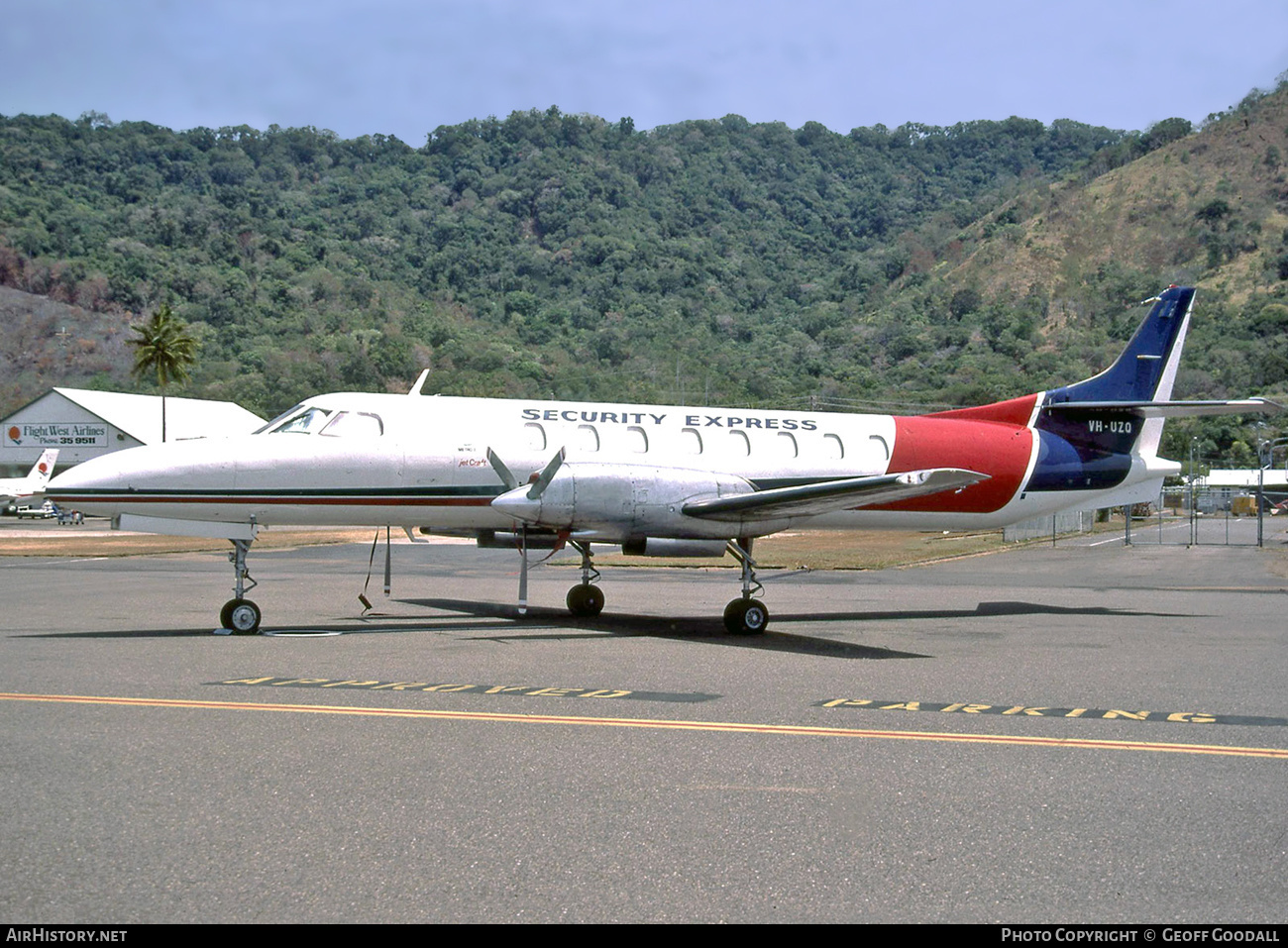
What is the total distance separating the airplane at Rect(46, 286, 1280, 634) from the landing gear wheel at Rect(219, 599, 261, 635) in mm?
21

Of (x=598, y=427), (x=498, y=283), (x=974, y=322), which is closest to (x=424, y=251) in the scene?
(x=498, y=283)

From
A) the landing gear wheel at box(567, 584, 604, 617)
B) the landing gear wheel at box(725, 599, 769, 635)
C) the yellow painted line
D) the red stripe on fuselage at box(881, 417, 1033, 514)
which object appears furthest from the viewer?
the red stripe on fuselage at box(881, 417, 1033, 514)

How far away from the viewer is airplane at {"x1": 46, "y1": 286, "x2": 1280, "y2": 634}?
53.0ft

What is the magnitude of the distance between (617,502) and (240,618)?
5.32 metres

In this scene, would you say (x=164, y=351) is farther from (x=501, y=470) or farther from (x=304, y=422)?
(x=501, y=470)

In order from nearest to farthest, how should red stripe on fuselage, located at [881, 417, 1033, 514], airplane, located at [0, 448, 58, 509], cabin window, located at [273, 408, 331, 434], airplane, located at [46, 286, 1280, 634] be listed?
airplane, located at [46, 286, 1280, 634] < cabin window, located at [273, 408, 331, 434] < red stripe on fuselage, located at [881, 417, 1033, 514] < airplane, located at [0, 448, 58, 509]

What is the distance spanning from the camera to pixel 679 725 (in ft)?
30.9

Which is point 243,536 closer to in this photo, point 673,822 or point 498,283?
point 673,822

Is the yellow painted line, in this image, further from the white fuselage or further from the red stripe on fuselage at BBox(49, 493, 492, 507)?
the white fuselage

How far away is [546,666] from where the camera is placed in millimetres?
12922

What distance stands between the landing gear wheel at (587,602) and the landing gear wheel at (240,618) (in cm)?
515

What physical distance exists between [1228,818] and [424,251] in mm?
167326

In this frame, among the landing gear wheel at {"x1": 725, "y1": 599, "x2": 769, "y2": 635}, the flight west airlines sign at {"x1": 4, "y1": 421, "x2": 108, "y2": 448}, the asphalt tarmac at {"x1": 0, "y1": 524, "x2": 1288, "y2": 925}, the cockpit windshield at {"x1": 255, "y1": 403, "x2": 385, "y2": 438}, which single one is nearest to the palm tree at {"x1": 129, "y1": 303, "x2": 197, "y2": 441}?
the flight west airlines sign at {"x1": 4, "y1": 421, "x2": 108, "y2": 448}

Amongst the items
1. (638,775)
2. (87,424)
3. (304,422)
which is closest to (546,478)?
(304,422)
